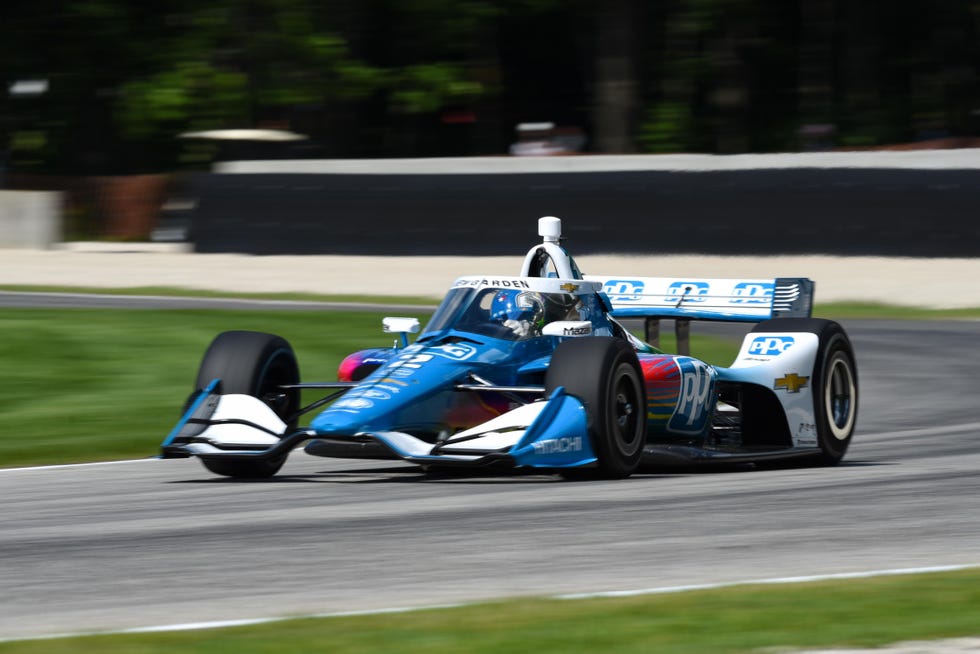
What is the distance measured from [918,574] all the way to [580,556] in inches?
51.7

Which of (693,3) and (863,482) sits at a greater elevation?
(693,3)

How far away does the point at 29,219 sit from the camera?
33.4 m

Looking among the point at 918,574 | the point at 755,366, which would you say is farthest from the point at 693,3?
the point at 918,574

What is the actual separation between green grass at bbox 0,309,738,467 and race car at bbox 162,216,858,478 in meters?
2.36

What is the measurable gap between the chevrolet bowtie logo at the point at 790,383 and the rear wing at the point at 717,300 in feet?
3.16

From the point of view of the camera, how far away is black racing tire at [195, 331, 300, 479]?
9859mm

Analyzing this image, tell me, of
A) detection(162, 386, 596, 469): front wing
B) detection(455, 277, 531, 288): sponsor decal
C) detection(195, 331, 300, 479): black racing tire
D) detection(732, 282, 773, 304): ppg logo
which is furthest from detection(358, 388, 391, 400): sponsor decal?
detection(732, 282, 773, 304): ppg logo

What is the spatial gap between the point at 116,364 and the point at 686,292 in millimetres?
6002

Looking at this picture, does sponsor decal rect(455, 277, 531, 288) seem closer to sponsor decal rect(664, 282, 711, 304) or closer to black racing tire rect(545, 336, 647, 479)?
black racing tire rect(545, 336, 647, 479)

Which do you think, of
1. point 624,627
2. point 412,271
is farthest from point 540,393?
point 412,271

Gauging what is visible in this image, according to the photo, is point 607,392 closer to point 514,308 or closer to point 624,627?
point 514,308

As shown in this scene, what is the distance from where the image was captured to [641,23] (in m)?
32.8

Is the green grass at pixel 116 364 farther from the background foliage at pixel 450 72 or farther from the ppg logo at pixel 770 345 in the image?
the background foliage at pixel 450 72

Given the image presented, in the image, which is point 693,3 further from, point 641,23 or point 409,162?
point 409,162
